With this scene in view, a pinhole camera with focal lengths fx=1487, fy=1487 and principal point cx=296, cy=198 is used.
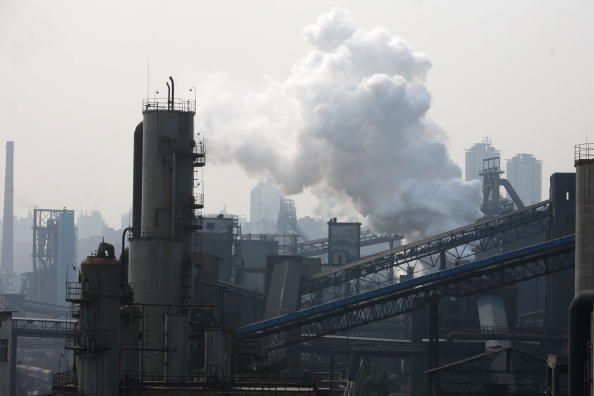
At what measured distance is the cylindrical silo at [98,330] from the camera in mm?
36438

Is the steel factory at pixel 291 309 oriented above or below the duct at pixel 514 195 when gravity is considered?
below

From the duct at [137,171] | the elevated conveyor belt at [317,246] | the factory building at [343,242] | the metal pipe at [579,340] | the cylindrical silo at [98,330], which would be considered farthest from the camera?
the elevated conveyor belt at [317,246]

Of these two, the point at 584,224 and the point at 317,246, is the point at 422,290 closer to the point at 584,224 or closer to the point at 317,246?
the point at 584,224

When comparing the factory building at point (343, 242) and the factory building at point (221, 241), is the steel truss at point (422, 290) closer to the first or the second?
the factory building at point (221, 241)

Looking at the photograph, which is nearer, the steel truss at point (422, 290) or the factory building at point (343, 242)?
the steel truss at point (422, 290)

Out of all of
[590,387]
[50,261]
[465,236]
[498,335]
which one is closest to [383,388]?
[498,335]

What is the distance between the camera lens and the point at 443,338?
302ft

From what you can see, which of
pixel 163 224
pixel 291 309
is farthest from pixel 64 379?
pixel 291 309

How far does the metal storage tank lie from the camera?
4547cm

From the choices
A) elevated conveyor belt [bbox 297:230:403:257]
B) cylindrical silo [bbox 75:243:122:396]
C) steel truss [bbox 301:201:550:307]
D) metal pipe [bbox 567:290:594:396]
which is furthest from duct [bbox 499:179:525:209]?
metal pipe [bbox 567:290:594:396]

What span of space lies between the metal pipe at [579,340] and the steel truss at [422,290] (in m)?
36.9

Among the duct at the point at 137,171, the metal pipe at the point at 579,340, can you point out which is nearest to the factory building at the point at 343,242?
the duct at the point at 137,171

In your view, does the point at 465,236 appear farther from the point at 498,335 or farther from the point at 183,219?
the point at 183,219

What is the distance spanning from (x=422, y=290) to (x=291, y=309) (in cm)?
2163
